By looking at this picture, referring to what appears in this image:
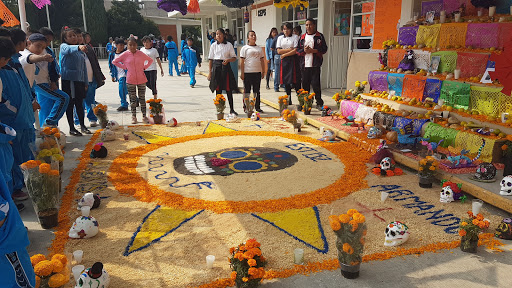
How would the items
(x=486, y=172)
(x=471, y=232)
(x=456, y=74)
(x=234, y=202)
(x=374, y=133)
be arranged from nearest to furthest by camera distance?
1. (x=471, y=232)
2. (x=234, y=202)
3. (x=486, y=172)
4. (x=456, y=74)
5. (x=374, y=133)

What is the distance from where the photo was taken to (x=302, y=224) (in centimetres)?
389

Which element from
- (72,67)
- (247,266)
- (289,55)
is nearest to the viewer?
(247,266)

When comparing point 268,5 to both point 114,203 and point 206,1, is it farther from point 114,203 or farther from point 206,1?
point 114,203

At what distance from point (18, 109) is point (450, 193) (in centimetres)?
532

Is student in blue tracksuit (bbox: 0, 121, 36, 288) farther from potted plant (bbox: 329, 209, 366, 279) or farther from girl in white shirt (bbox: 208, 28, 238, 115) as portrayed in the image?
girl in white shirt (bbox: 208, 28, 238, 115)

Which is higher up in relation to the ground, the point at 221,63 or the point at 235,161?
the point at 221,63

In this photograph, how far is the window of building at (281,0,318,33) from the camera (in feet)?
42.0

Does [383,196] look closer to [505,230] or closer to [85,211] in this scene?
[505,230]

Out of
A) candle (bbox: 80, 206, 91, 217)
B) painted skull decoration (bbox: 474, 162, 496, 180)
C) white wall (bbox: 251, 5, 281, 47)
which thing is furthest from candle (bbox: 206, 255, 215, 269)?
white wall (bbox: 251, 5, 281, 47)

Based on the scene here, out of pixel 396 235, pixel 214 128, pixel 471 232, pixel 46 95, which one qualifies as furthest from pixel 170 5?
pixel 471 232

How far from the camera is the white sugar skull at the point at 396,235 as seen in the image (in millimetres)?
3414

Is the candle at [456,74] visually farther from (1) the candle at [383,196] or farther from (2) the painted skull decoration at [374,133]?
(1) the candle at [383,196]

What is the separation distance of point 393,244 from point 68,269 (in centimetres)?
283

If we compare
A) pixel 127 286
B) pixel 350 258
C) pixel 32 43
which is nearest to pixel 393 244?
pixel 350 258
